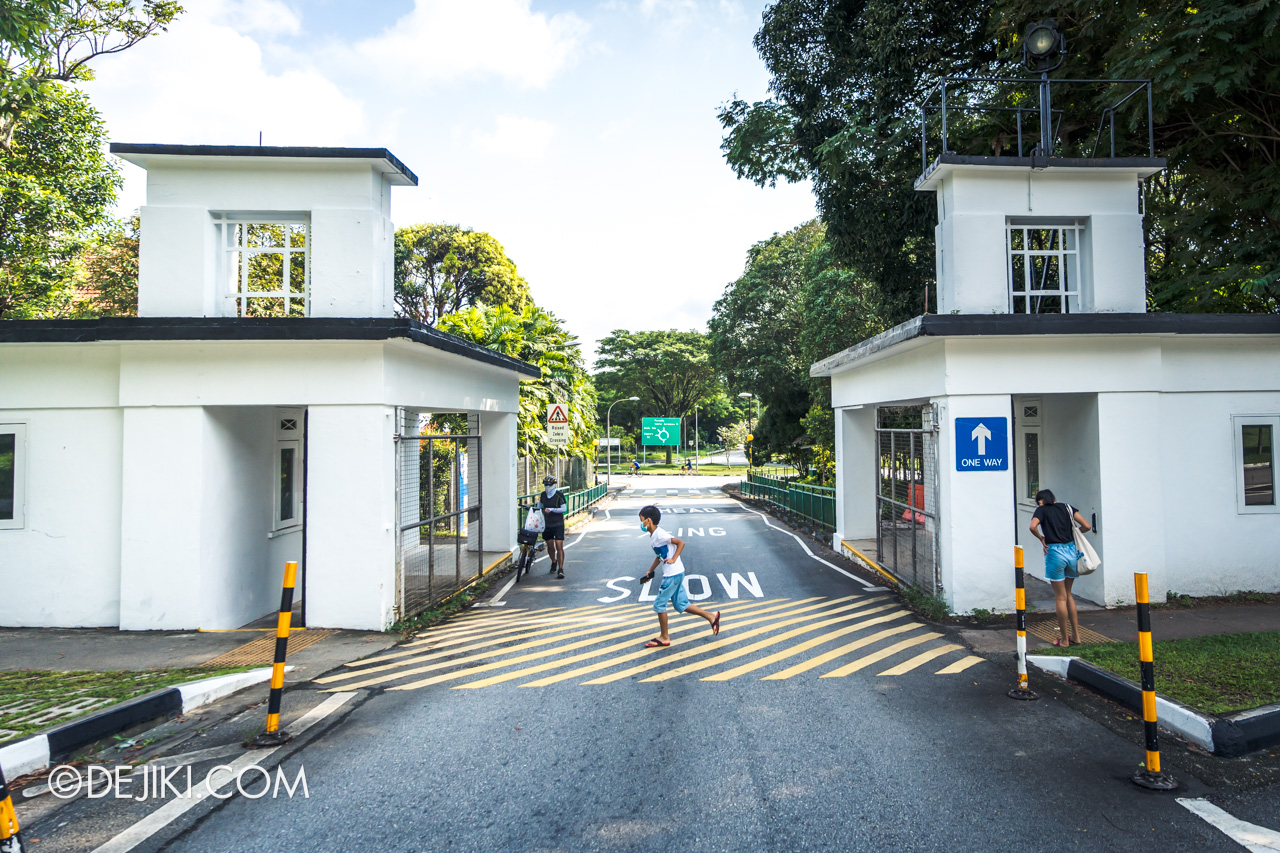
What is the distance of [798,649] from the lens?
7.84m

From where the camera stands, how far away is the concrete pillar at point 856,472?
49.7 feet

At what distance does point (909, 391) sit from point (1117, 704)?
5.47 meters

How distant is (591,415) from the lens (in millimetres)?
28750

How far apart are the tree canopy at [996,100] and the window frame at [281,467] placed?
37.6ft

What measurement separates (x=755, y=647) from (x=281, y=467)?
737cm

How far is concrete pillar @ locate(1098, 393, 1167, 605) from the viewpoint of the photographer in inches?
358

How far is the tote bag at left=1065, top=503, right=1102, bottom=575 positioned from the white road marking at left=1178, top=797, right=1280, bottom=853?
3.34 m

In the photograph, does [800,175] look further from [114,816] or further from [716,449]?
[716,449]

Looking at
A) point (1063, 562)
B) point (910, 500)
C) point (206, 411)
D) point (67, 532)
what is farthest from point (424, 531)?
point (1063, 562)

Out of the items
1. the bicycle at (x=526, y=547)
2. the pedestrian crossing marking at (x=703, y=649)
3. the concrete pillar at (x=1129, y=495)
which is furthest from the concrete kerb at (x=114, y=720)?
the concrete pillar at (x=1129, y=495)

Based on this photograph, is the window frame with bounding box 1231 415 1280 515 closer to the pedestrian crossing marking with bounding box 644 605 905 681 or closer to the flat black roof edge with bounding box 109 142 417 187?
the pedestrian crossing marking with bounding box 644 605 905 681

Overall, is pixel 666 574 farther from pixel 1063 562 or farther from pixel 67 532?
pixel 67 532

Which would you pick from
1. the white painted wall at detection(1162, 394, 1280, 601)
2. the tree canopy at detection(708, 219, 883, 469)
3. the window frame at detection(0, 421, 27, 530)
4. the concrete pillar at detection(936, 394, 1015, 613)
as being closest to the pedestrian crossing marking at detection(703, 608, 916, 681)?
the concrete pillar at detection(936, 394, 1015, 613)

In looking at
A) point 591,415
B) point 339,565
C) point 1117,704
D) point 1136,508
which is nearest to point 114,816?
point 339,565
